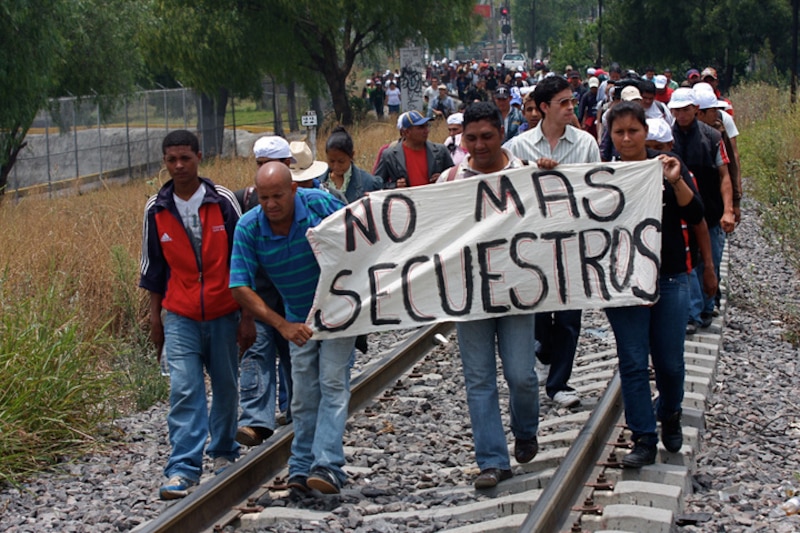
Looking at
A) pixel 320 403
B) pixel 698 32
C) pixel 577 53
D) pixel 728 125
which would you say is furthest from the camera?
pixel 577 53

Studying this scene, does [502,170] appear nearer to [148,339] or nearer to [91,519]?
[91,519]

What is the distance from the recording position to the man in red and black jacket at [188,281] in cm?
698

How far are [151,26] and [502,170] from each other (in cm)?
2868

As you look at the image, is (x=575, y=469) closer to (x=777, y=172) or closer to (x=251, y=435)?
(x=251, y=435)

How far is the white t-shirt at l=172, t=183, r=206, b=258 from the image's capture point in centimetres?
699

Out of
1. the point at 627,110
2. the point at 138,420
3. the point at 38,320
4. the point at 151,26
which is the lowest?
the point at 138,420

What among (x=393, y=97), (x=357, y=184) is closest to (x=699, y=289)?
(x=357, y=184)

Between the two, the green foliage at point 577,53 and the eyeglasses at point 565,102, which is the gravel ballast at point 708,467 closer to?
the eyeglasses at point 565,102

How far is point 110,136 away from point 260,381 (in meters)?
29.8

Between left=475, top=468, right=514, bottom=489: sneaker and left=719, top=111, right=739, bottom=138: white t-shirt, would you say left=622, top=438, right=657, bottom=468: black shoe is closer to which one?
left=475, top=468, right=514, bottom=489: sneaker

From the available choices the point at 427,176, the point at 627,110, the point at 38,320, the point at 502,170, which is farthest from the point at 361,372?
the point at 627,110

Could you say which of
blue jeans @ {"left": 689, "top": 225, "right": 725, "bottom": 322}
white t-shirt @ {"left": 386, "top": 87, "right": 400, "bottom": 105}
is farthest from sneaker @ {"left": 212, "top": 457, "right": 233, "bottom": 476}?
white t-shirt @ {"left": 386, "top": 87, "right": 400, "bottom": 105}

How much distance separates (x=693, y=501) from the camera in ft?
21.2

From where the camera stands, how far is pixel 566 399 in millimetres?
8484
